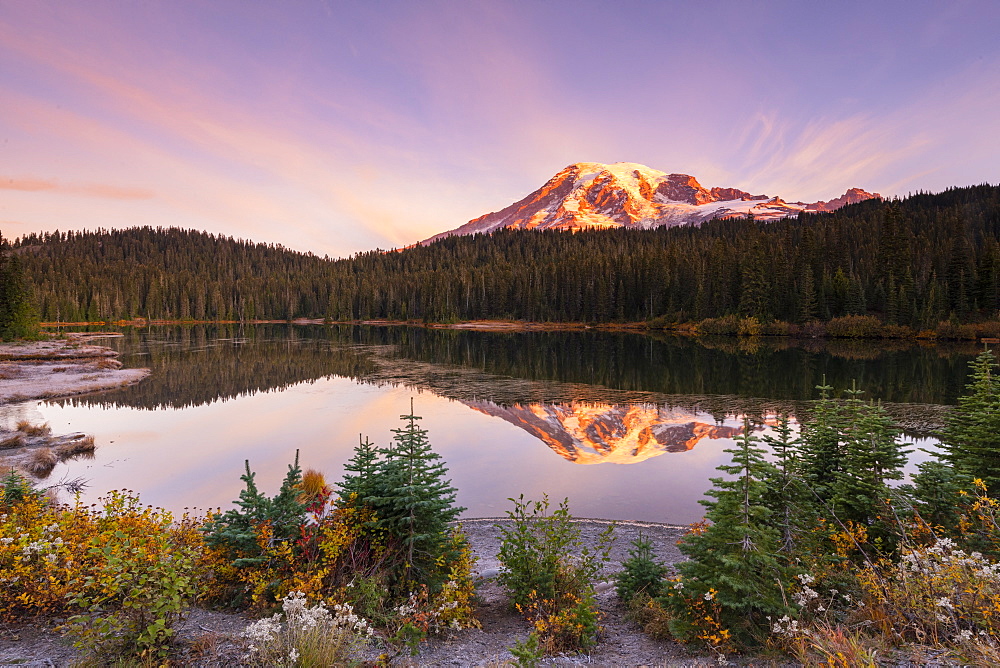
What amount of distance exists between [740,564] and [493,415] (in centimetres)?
2352

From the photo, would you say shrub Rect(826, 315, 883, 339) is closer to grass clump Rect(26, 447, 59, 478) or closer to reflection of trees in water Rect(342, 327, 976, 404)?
reflection of trees in water Rect(342, 327, 976, 404)

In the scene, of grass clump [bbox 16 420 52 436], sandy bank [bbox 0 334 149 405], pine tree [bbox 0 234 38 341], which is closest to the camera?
grass clump [bbox 16 420 52 436]

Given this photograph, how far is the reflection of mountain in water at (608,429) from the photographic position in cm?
2173

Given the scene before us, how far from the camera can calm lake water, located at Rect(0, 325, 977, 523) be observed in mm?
17891

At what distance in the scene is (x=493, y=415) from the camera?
2988 centimetres

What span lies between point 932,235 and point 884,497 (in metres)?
161

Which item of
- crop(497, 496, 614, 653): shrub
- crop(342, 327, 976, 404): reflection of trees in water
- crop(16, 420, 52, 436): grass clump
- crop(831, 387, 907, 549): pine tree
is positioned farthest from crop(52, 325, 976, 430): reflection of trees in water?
crop(497, 496, 614, 653): shrub

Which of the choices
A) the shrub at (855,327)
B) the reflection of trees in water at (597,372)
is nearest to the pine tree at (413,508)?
the reflection of trees in water at (597,372)

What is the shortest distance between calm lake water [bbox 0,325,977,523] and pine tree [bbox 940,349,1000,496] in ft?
8.79

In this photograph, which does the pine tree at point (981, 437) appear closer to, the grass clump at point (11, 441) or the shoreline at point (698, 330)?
the shoreline at point (698, 330)

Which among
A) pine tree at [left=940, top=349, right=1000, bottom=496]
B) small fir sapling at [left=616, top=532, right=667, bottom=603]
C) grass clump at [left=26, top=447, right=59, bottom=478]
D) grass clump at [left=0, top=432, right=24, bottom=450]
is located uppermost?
pine tree at [left=940, top=349, right=1000, bottom=496]

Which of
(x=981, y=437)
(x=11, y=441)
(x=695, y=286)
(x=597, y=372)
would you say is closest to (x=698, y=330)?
(x=695, y=286)

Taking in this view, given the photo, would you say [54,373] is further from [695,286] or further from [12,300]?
[695,286]

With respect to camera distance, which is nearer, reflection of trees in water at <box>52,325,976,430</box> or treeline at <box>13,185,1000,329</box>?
reflection of trees in water at <box>52,325,976,430</box>
